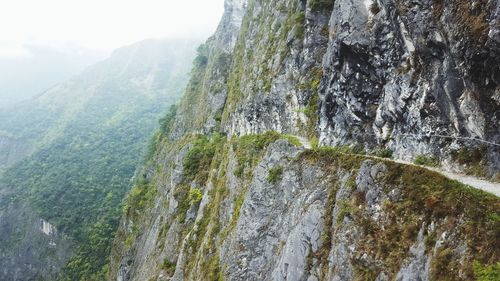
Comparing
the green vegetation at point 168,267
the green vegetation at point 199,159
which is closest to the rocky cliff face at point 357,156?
the green vegetation at point 168,267

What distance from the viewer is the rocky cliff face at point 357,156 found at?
12.8m

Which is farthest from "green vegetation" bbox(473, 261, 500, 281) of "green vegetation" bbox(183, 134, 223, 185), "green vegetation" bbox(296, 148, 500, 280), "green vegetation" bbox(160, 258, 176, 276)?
"green vegetation" bbox(183, 134, 223, 185)

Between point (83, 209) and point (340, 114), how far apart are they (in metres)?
79.3

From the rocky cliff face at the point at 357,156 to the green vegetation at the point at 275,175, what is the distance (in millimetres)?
109

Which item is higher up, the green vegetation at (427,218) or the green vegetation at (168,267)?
the green vegetation at (427,218)

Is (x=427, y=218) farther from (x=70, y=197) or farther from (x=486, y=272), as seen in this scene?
(x=70, y=197)

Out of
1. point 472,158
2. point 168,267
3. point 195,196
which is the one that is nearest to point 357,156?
point 472,158

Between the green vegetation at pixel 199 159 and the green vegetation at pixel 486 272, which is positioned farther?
the green vegetation at pixel 199 159

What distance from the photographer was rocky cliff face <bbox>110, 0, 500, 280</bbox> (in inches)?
504

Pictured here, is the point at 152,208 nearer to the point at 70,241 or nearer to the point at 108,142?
the point at 70,241

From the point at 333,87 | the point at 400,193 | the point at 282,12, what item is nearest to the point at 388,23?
the point at 333,87

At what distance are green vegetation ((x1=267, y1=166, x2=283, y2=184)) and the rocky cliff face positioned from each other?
0.11m

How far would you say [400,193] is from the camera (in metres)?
14.1

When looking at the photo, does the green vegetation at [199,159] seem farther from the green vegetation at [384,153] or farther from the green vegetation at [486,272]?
the green vegetation at [486,272]
